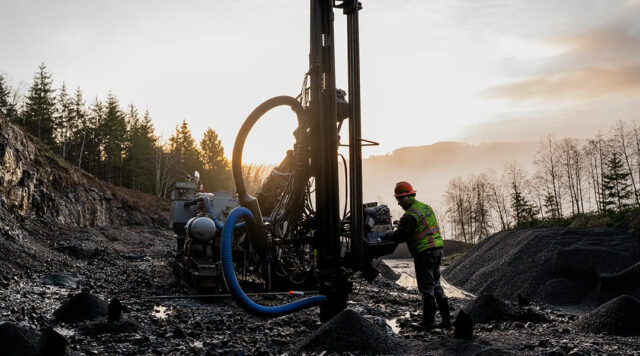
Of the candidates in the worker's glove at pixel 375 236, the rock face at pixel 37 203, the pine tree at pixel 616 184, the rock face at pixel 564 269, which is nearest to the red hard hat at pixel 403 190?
the worker's glove at pixel 375 236

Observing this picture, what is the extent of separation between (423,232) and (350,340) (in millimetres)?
2392

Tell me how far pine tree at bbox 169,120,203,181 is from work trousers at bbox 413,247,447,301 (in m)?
53.8

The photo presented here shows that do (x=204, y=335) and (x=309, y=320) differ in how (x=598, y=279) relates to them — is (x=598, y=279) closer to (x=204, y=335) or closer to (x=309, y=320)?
(x=309, y=320)

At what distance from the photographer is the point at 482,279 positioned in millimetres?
18906

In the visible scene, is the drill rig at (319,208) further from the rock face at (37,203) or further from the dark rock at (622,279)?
the dark rock at (622,279)

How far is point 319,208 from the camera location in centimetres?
713

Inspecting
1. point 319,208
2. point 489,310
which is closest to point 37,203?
point 319,208

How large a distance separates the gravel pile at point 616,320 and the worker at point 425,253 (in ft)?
7.92

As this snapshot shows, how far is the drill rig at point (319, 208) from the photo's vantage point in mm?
6988

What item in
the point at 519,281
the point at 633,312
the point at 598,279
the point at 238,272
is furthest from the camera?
the point at 519,281

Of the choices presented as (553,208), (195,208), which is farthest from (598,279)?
(553,208)

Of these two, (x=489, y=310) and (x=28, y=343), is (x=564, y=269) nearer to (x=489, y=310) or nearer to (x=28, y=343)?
(x=489, y=310)

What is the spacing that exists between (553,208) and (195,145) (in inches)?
1969

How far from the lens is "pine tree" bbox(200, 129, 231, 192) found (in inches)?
2518
